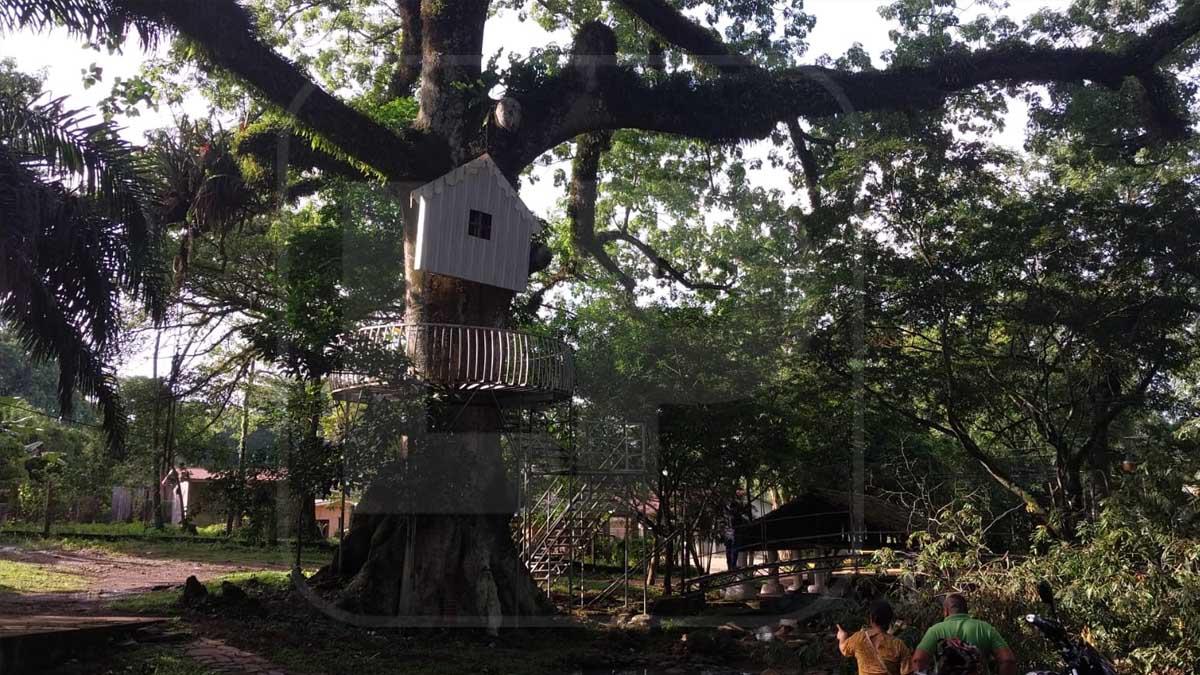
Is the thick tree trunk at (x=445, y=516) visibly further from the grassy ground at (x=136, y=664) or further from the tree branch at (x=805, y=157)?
the tree branch at (x=805, y=157)

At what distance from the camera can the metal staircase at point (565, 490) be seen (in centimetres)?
1794

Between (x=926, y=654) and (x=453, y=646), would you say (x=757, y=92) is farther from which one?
(x=926, y=654)

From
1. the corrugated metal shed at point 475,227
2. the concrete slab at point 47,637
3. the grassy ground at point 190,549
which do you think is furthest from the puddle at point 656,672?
the grassy ground at point 190,549

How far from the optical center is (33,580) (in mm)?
17172

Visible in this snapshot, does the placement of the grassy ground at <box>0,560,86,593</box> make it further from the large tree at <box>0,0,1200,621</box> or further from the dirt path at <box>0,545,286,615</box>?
the large tree at <box>0,0,1200,621</box>

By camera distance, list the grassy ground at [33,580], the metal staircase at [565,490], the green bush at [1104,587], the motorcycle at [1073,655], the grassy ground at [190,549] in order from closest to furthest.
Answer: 1. the motorcycle at [1073,655]
2. the green bush at [1104,587]
3. the grassy ground at [33,580]
4. the metal staircase at [565,490]
5. the grassy ground at [190,549]

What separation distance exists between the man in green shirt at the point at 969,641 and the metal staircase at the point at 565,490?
10483mm

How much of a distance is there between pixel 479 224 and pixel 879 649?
1018cm

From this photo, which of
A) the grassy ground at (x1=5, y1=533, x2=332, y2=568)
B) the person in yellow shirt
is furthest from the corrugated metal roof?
the grassy ground at (x1=5, y1=533, x2=332, y2=568)

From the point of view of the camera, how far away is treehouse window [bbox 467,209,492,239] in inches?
606

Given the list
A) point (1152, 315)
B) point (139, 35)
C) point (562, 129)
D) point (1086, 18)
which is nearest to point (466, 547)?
point (562, 129)

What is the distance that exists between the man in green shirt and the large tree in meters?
8.77

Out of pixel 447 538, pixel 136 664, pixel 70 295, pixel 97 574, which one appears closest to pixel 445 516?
pixel 447 538

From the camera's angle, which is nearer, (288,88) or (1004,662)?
(1004,662)
